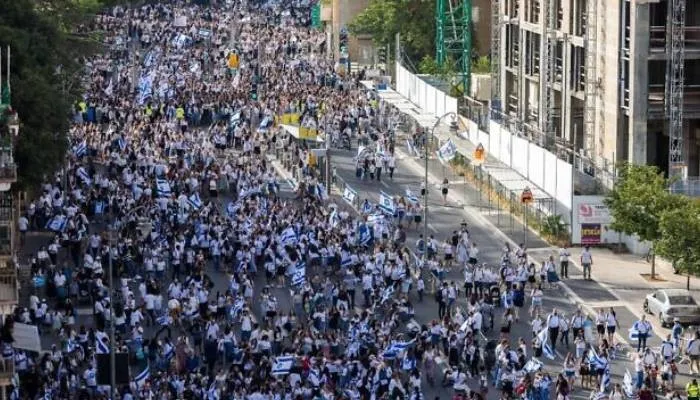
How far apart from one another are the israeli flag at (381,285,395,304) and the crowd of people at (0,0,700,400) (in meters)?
0.10

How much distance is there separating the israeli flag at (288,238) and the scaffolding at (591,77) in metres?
18.7

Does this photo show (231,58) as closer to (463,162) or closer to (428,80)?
(428,80)

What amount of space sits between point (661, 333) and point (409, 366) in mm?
9688

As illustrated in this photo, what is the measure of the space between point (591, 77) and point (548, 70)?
8338 mm

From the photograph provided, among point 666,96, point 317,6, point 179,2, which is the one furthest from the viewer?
point 179,2

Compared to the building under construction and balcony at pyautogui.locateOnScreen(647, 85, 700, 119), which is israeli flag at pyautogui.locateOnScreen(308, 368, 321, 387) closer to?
the building under construction

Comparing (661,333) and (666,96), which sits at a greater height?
(666,96)

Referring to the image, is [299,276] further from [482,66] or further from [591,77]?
[482,66]

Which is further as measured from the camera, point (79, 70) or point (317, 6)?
point (317, 6)

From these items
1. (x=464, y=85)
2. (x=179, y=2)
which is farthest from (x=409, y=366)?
(x=179, y=2)

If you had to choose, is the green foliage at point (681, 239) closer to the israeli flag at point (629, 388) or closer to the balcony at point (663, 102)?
the israeli flag at point (629, 388)

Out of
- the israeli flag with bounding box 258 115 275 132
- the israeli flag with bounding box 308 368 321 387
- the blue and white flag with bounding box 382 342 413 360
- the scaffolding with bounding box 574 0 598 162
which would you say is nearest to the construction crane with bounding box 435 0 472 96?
the israeli flag with bounding box 258 115 275 132

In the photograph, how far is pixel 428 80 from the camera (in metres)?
111

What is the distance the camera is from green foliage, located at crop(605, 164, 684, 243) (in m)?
68.4
